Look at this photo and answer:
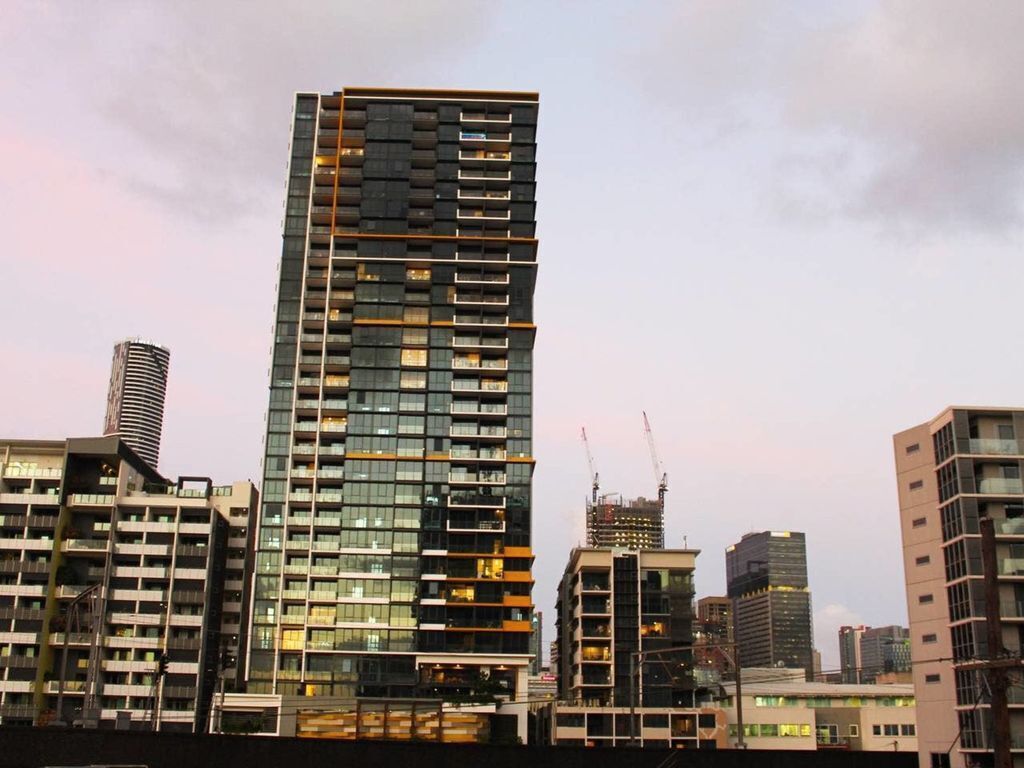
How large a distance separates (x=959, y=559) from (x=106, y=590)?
11499 cm

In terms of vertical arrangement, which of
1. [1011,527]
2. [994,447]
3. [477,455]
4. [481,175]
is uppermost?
[481,175]

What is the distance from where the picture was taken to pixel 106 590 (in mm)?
156875

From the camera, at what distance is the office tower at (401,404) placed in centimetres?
15425

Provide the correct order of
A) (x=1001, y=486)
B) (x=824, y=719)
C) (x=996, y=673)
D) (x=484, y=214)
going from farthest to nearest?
1. (x=824, y=719)
2. (x=484, y=214)
3. (x=1001, y=486)
4. (x=996, y=673)

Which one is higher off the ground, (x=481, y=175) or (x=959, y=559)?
(x=481, y=175)

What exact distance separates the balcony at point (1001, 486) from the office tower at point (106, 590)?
10760cm

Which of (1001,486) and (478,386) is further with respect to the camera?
(478,386)

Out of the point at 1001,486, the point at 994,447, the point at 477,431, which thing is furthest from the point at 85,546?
the point at 1001,486

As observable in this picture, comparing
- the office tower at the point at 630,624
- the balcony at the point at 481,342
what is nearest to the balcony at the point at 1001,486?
the balcony at the point at 481,342

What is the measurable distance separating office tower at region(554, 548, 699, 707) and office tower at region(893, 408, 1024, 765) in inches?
2926

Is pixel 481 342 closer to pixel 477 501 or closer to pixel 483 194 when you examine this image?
pixel 477 501

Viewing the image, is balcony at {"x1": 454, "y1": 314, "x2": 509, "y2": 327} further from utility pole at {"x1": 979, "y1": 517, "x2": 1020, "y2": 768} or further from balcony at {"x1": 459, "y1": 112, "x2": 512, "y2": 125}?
utility pole at {"x1": 979, "y1": 517, "x2": 1020, "y2": 768}

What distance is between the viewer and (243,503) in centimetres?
17712

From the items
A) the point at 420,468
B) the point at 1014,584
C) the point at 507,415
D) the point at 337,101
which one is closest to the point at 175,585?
the point at 420,468
